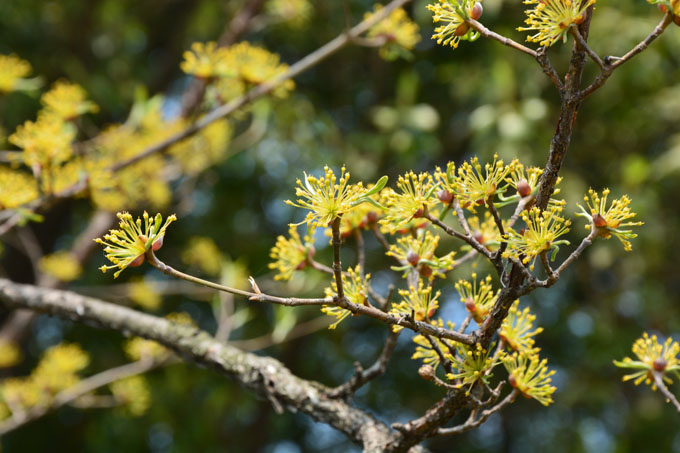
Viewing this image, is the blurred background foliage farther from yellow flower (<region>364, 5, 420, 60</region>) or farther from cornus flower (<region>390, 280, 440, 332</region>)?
cornus flower (<region>390, 280, 440, 332</region>)

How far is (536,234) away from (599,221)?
0.31 ft

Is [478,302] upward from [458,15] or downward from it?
downward

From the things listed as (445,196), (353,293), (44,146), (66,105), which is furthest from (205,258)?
(445,196)

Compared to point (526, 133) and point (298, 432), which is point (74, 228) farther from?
point (526, 133)

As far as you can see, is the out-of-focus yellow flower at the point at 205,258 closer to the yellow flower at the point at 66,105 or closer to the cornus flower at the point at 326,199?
the yellow flower at the point at 66,105

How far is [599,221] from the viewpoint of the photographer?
736 mm

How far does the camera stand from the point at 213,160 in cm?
269

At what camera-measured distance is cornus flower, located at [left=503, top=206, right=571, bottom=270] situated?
697 mm

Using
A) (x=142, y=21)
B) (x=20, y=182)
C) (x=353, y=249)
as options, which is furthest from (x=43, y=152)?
(x=142, y=21)

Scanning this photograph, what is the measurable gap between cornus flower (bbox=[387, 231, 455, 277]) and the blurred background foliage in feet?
5.99

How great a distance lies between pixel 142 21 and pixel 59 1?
65cm

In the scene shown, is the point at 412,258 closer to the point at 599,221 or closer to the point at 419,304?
the point at 419,304

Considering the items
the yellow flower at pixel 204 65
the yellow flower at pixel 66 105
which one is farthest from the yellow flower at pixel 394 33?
the yellow flower at pixel 66 105

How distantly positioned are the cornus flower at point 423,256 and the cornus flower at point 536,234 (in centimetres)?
12
